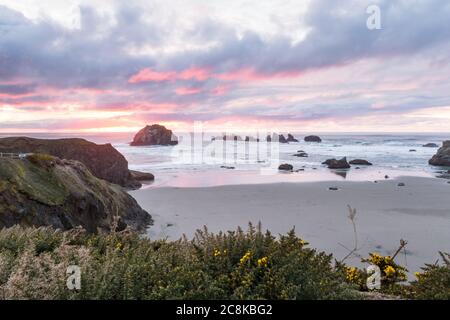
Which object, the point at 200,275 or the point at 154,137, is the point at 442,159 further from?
the point at 154,137

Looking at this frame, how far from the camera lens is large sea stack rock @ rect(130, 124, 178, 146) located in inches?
3580

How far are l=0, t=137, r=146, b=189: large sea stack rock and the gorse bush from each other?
23405 mm

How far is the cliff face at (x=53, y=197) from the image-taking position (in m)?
10.6

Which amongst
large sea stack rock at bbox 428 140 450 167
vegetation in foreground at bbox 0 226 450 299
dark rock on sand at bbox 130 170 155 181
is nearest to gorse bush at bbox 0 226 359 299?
vegetation in foreground at bbox 0 226 450 299

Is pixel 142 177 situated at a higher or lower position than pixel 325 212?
higher

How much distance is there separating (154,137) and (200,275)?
8931 centimetres

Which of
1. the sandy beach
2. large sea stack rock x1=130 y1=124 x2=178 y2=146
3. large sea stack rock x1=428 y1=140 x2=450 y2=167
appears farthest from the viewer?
large sea stack rock x1=130 y1=124 x2=178 y2=146

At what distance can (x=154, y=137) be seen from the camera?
300ft

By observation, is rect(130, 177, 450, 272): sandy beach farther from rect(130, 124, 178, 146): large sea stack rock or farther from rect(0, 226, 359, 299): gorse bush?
rect(130, 124, 178, 146): large sea stack rock

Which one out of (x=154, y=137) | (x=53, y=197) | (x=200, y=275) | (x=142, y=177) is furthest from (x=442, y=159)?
(x=154, y=137)

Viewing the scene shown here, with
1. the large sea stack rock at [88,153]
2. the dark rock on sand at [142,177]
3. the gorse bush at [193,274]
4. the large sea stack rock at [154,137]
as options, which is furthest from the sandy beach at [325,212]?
the large sea stack rock at [154,137]

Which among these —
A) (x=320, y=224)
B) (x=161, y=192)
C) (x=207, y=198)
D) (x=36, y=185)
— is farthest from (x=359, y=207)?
(x=36, y=185)

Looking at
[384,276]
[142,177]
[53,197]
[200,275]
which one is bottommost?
[142,177]
